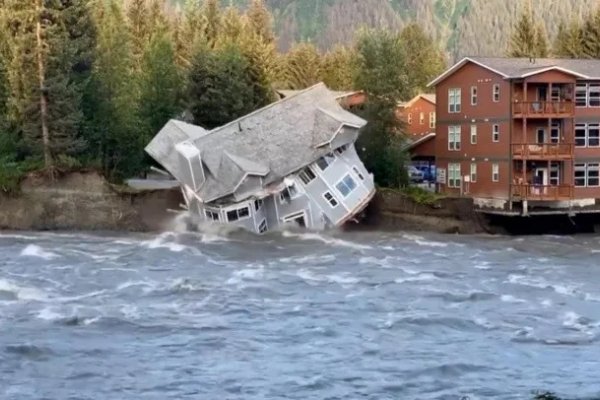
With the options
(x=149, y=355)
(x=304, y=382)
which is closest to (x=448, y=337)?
(x=304, y=382)

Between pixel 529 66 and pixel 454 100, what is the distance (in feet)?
17.8

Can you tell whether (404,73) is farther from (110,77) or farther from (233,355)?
(233,355)

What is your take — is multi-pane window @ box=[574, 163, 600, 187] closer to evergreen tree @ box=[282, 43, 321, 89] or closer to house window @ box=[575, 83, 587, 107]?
house window @ box=[575, 83, 587, 107]

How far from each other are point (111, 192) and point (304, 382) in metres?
35.4

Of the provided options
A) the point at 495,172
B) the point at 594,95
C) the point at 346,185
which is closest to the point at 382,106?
the point at 495,172

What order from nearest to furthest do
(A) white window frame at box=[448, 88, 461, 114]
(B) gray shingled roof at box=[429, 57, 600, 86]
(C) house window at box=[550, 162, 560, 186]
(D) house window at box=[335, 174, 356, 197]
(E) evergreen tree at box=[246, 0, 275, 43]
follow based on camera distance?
(D) house window at box=[335, 174, 356, 197]
(B) gray shingled roof at box=[429, 57, 600, 86]
(C) house window at box=[550, 162, 560, 186]
(A) white window frame at box=[448, 88, 461, 114]
(E) evergreen tree at box=[246, 0, 275, 43]

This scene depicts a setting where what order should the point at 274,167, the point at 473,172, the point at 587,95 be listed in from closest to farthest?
the point at 274,167
the point at 587,95
the point at 473,172

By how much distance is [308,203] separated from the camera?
61.7 m

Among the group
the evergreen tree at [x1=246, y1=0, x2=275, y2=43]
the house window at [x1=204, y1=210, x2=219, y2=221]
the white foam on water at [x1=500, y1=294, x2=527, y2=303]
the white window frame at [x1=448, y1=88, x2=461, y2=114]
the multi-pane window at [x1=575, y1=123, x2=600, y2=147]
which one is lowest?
the white foam on water at [x1=500, y1=294, x2=527, y2=303]

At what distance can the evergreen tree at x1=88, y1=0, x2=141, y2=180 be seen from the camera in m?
71.6

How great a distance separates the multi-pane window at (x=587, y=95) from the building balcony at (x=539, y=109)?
1.82m

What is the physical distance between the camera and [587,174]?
6631 cm

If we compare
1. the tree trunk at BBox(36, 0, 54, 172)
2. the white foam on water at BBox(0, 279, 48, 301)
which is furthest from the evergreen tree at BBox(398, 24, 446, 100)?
the white foam on water at BBox(0, 279, 48, 301)

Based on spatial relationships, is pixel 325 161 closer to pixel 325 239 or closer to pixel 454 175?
pixel 325 239
